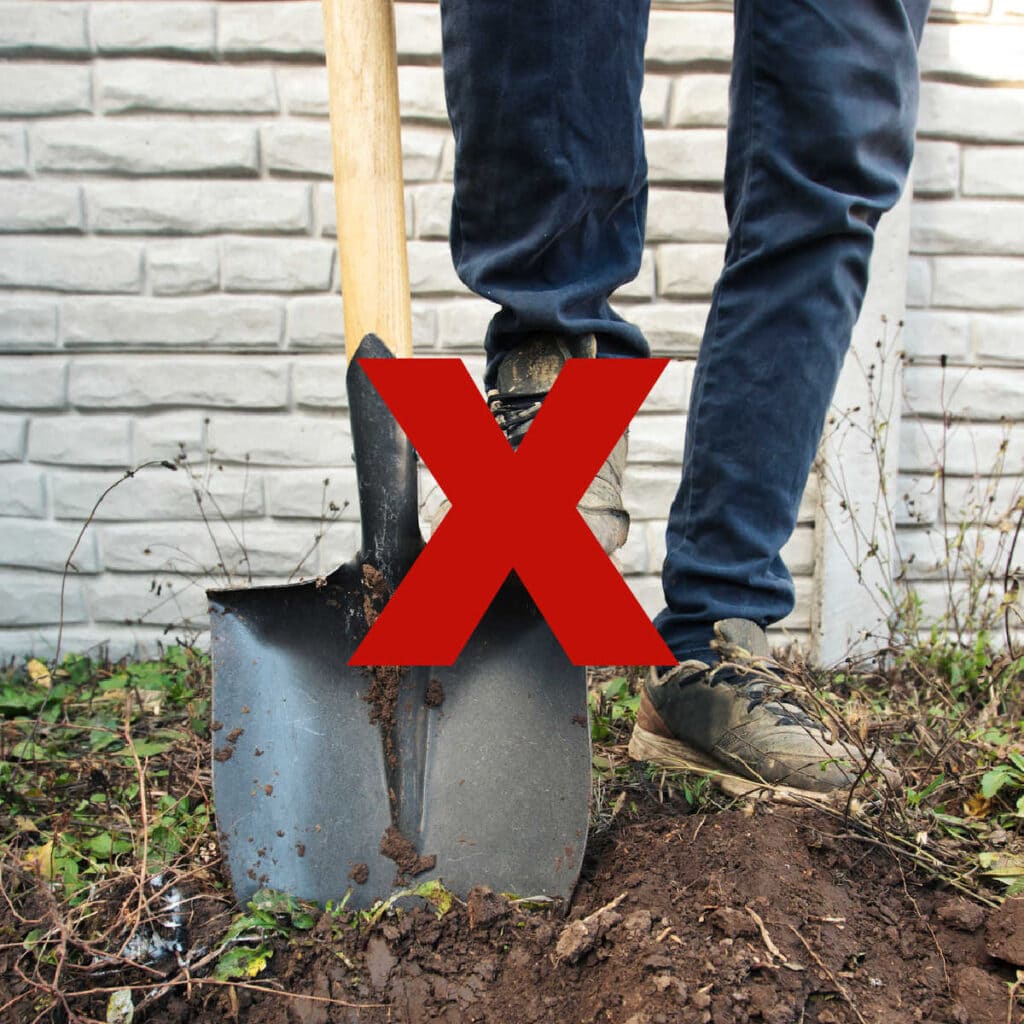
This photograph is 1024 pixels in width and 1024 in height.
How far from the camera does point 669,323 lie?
2.13m

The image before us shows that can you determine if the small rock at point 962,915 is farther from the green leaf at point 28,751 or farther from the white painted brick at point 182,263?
the white painted brick at point 182,263

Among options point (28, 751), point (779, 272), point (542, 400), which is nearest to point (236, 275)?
point (28, 751)

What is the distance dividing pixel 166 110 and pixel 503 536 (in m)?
1.53

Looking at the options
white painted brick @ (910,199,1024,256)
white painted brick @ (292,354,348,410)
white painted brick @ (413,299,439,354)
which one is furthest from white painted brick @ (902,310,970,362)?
white painted brick @ (292,354,348,410)

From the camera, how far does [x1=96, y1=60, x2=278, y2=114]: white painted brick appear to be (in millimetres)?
2045

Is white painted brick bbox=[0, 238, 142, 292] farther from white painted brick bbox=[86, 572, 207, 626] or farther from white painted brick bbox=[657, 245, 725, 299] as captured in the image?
white painted brick bbox=[657, 245, 725, 299]

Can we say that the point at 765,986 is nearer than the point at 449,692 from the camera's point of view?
Yes

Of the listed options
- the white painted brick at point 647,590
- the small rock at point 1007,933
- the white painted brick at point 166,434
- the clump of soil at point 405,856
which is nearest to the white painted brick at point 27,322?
the white painted brick at point 166,434

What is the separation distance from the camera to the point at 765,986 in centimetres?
80

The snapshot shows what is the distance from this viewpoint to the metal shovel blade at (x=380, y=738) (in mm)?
1001

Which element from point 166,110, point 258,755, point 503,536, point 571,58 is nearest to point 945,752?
point 503,536

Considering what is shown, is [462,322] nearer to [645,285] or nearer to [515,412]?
[645,285]

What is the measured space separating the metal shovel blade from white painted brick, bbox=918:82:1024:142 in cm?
168

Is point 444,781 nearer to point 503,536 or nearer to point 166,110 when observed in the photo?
point 503,536
